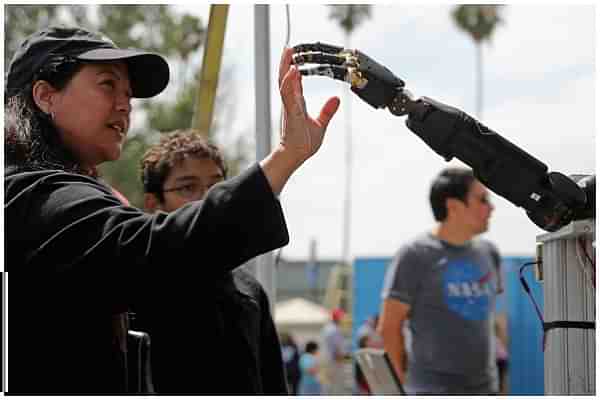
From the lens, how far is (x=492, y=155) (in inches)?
73.5

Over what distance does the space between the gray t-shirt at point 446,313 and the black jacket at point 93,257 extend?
2.61 meters

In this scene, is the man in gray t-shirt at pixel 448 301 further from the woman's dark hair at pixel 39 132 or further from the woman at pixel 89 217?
the woman's dark hair at pixel 39 132

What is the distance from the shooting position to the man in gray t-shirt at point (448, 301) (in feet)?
13.5

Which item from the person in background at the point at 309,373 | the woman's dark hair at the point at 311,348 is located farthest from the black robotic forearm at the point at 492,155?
the woman's dark hair at the point at 311,348

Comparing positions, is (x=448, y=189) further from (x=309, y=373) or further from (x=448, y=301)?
(x=309, y=373)

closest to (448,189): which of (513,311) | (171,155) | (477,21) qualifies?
(171,155)

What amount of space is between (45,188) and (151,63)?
0.43 metres

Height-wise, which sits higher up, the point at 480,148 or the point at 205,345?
the point at 480,148

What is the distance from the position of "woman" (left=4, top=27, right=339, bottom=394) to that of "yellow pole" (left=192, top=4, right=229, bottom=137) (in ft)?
4.12

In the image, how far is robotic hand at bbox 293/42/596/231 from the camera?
184 centimetres

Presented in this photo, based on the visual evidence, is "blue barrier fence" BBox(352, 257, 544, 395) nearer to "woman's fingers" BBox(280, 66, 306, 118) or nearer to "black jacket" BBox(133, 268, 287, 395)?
"black jacket" BBox(133, 268, 287, 395)

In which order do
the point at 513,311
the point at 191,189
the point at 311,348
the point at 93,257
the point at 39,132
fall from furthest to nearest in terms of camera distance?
the point at 311,348 < the point at 513,311 < the point at 191,189 < the point at 39,132 < the point at 93,257

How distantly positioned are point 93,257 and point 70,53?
50 cm

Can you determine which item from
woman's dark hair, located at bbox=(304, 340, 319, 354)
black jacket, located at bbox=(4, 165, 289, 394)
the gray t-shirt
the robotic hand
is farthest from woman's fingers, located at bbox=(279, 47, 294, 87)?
woman's dark hair, located at bbox=(304, 340, 319, 354)
